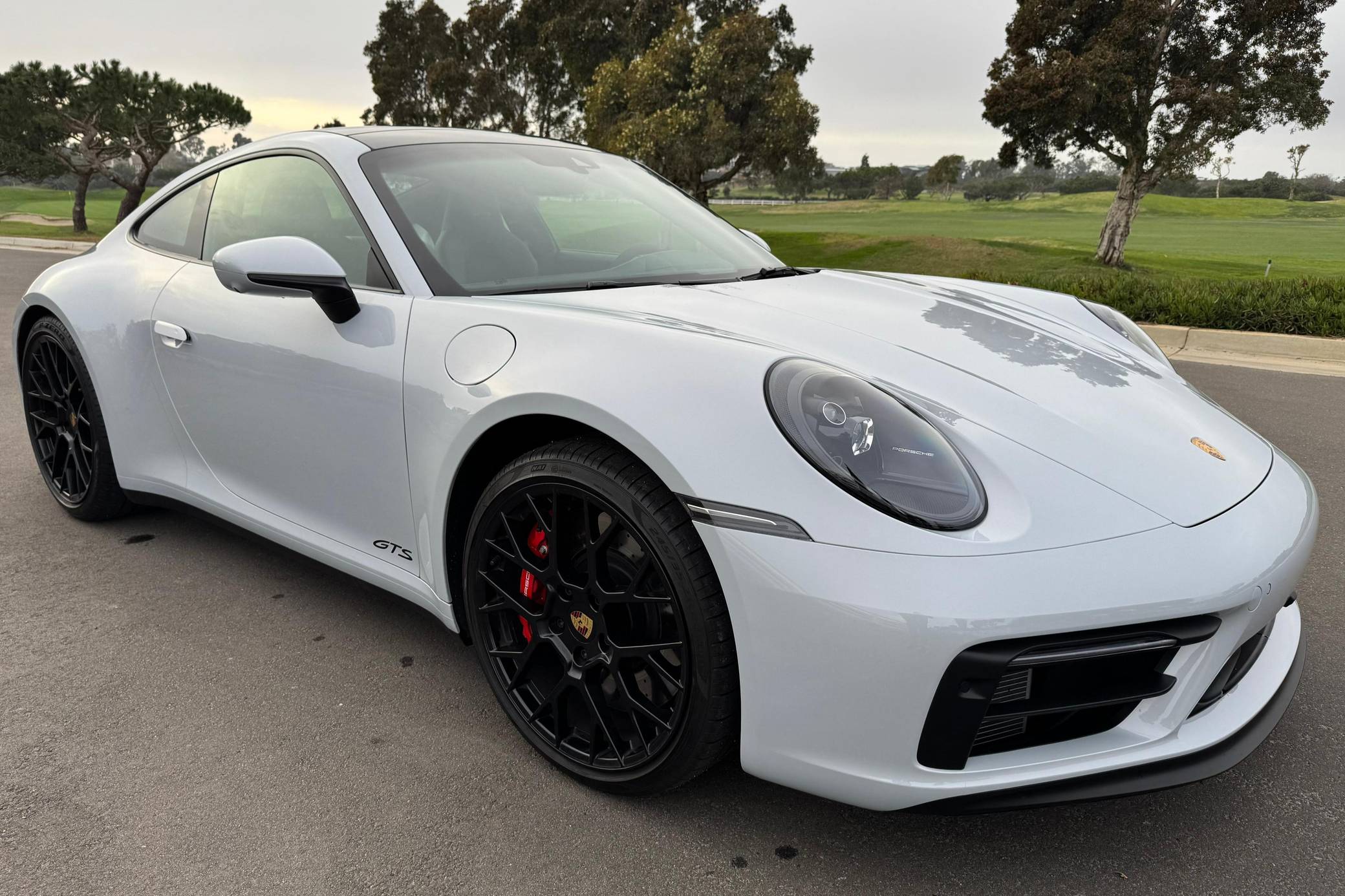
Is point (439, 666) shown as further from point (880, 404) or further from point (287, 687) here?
point (880, 404)

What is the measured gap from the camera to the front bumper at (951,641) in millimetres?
1457

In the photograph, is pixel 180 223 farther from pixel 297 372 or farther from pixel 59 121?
pixel 59 121

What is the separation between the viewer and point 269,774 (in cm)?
204

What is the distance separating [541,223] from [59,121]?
37.9 meters

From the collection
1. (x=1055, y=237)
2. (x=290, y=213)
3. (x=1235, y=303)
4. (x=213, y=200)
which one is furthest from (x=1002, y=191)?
(x=290, y=213)

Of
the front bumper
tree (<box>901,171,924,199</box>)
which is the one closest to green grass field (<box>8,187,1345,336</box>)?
the front bumper

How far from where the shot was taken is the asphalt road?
5.66ft

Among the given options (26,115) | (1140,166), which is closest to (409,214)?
(1140,166)

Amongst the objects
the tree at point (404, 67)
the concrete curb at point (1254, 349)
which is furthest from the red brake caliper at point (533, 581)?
the tree at point (404, 67)

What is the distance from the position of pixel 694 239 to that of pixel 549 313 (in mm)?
1074

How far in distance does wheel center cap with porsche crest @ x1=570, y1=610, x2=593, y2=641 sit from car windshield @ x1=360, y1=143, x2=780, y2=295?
834mm

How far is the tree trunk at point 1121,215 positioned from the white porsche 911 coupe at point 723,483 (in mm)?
16350

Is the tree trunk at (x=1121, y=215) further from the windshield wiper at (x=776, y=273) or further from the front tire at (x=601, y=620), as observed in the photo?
the front tire at (x=601, y=620)

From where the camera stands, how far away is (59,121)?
106ft
